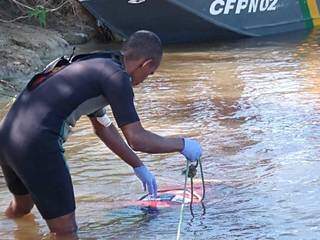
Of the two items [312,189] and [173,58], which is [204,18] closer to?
[173,58]

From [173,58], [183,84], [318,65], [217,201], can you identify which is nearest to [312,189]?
[217,201]

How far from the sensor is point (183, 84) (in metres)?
10.8

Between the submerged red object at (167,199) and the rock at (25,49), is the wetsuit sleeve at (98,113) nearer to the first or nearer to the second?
the submerged red object at (167,199)

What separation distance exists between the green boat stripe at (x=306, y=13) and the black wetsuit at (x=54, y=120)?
13.4 metres

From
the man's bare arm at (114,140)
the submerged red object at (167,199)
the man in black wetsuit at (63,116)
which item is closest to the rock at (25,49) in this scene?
the submerged red object at (167,199)

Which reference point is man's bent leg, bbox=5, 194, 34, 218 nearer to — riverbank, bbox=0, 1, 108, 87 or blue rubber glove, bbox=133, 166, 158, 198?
blue rubber glove, bbox=133, 166, 158, 198

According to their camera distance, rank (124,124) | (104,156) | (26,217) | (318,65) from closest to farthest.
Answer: (124,124), (26,217), (104,156), (318,65)

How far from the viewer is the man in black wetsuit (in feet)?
14.1

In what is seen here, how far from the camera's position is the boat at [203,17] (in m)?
14.6

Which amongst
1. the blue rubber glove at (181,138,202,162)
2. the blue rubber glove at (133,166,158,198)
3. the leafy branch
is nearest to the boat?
the leafy branch

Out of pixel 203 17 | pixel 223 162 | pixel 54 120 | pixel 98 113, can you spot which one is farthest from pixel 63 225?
pixel 203 17

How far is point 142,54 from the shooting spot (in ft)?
14.3

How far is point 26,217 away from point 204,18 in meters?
10.4

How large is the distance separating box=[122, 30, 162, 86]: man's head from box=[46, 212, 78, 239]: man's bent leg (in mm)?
848
